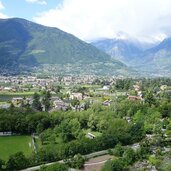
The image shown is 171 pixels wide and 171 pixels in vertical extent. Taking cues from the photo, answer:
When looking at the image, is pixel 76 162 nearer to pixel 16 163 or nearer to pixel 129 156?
pixel 129 156

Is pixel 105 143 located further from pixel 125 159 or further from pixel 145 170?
pixel 145 170

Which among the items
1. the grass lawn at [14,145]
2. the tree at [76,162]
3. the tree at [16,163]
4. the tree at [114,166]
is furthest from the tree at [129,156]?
the grass lawn at [14,145]

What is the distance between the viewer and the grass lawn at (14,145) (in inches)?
1447

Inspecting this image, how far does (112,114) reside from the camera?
51.2 m

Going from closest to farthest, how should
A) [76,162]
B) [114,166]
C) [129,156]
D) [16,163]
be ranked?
[114,166]
[16,163]
[76,162]
[129,156]

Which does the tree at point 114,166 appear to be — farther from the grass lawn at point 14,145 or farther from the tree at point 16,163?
the grass lawn at point 14,145

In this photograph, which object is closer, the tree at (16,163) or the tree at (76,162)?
the tree at (16,163)

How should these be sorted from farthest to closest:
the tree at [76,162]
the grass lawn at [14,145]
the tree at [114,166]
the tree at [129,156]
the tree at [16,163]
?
the grass lawn at [14,145] < the tree at [129,156] < the tree at [76,162] < the tree at [16,163] < the tree at [114,166]

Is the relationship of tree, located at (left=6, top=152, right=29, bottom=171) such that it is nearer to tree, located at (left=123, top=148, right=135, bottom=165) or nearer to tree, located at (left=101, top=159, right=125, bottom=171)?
tree, located at (left=101, top=159, right=125, bottom=171)

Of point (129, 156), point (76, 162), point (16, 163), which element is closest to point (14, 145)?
point (16, 163)

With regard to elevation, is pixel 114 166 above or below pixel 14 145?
→ above

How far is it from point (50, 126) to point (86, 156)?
13.8 m

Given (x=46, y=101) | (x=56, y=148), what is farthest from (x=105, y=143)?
(x=46, y=101)

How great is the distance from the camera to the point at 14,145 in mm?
39781
